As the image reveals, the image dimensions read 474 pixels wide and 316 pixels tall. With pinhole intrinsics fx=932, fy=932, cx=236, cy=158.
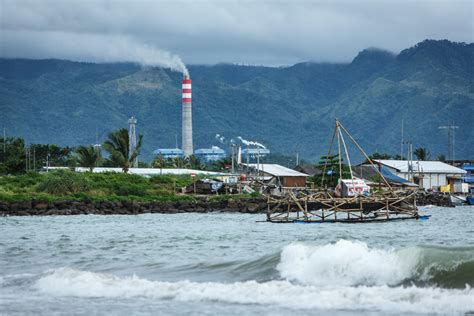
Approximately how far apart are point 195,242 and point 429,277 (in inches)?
587

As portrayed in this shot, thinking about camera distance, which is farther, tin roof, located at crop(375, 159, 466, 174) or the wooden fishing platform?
tin roof, located at crop(375, 159, 466, 174)

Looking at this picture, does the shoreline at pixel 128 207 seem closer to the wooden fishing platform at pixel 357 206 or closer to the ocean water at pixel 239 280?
the wooden fishing platform at pixel 357 206

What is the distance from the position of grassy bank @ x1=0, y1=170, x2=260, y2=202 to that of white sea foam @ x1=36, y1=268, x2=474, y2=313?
42.7m

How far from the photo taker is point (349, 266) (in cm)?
2031

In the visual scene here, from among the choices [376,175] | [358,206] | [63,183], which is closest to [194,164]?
[376,175]

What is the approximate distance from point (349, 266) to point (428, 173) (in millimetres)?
88225

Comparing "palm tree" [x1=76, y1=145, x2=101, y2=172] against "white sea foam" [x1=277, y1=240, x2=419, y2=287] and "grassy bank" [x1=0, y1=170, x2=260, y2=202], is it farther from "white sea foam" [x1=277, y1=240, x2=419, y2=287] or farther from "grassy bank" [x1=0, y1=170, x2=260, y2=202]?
"white sea foam" [x1=277, y1=240, x2=419, y2=287]

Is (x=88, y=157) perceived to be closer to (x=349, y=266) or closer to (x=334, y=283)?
(x=349, y=266)

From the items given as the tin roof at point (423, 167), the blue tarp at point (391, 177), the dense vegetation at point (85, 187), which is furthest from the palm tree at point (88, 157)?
the tin roof at point (423, 167)

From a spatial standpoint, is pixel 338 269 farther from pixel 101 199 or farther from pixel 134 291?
pixel 101 199

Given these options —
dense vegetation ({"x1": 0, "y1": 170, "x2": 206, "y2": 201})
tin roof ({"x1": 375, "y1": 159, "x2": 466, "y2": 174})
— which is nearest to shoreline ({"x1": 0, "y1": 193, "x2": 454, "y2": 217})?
dense vegetation ({"x1": 0, "y1": 170, "x2": 206, "y2": 201})

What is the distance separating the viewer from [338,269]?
20.5 m

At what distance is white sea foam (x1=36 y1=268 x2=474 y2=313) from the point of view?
17203 millimetres

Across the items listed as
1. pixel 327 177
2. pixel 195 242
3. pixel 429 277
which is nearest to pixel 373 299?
pixel 429 277
